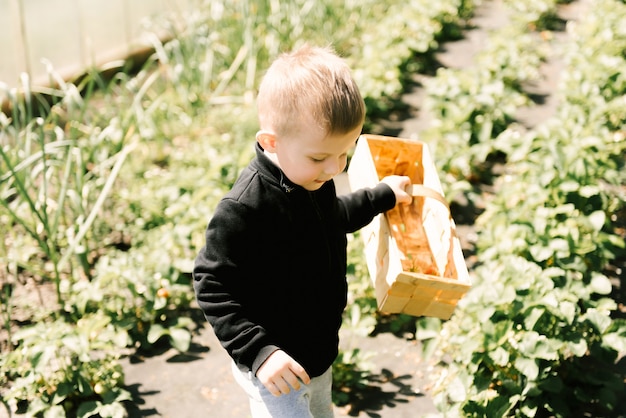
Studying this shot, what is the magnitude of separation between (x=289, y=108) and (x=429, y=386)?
145 centimetres

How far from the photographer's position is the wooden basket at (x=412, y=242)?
1.95 metres

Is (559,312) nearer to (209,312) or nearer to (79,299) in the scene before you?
(209,312)

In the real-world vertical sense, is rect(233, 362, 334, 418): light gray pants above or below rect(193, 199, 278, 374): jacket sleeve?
below

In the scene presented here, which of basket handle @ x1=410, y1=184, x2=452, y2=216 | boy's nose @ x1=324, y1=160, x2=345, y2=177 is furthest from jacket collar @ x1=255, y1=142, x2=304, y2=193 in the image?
basket handle @ x1=410, y1=184, x2=452, y2=216

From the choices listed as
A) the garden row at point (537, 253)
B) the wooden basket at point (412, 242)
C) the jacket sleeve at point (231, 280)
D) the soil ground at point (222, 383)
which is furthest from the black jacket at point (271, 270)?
the soil ground at point (222, 383)

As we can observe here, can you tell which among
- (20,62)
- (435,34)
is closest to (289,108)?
(20,62)

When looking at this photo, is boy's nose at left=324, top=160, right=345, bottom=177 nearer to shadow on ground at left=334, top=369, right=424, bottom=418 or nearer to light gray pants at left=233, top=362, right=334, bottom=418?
light gray pants at left=233, top=362, right=334, bottom=418

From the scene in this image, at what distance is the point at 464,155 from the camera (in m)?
3.78

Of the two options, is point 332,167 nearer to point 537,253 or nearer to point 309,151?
point 309,151

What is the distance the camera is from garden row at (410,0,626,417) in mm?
2258

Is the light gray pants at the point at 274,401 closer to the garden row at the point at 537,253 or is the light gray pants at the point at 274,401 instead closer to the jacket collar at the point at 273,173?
the jacket collar at the point at 273,173

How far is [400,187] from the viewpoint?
81.6 inches

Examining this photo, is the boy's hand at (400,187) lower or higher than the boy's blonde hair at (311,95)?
lower

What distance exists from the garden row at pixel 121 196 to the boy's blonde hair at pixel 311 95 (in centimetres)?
126
